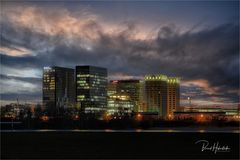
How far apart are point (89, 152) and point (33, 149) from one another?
5545mm

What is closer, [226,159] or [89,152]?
[226,159]

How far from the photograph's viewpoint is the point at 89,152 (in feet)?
111

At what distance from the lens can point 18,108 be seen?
194250 mm

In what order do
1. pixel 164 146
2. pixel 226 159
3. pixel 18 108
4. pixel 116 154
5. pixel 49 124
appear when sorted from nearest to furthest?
pixel 226 159
pixel 116 154
pixel 164 146
pixel 49 124
pixel 18 108

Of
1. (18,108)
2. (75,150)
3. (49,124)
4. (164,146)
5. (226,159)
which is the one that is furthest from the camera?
(18,108)

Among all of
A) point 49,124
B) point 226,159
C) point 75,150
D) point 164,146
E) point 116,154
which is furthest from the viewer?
point 49,124

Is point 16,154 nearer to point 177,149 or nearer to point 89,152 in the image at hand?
point 89,152

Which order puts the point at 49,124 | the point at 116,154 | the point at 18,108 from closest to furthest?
the point at 116,154
the point at 49,124
the point at 18,108

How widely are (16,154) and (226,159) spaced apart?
48.4ft

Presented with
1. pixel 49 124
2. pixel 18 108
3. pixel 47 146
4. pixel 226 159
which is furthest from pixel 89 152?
pixel 18 108

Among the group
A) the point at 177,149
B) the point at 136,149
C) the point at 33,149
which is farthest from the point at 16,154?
the point at 177,149

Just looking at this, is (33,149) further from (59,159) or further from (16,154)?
(59,159)

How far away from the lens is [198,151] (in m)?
33.7

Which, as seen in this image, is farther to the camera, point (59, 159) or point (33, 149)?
point (33, 149)
